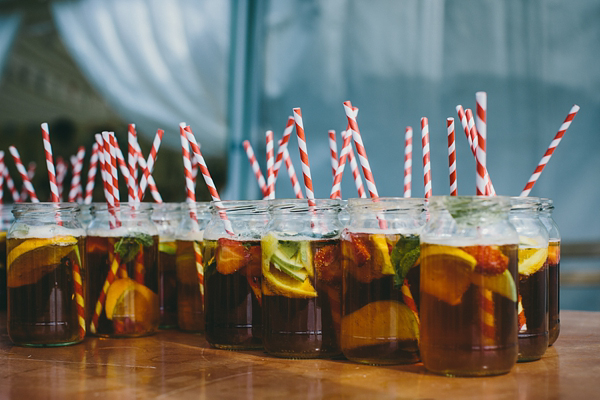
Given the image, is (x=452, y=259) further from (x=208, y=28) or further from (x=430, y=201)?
(x=208, y=28)

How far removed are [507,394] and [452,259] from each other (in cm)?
20

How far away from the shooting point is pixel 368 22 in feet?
12.1

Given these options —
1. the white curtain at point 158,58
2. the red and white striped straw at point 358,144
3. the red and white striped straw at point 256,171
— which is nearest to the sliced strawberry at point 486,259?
the red and white striped straw at point 358,144

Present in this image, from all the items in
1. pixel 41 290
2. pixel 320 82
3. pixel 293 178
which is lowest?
pixel 41 290

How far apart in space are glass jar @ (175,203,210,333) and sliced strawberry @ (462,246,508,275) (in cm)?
63

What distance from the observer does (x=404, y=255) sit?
1.04 meters

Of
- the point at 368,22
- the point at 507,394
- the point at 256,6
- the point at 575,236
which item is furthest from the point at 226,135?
the point at 507,394

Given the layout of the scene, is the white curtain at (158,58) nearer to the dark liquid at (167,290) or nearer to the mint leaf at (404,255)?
the dark liquid at (167,290)

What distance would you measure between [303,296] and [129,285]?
0.43 metres

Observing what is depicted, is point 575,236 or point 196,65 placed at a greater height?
point 196,65

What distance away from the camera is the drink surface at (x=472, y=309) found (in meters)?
0.94

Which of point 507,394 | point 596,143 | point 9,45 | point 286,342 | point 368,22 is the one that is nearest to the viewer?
point 507,394

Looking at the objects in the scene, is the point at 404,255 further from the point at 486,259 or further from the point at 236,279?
the point at 236,279

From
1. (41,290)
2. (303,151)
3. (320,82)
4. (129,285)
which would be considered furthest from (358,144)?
(320,82)
